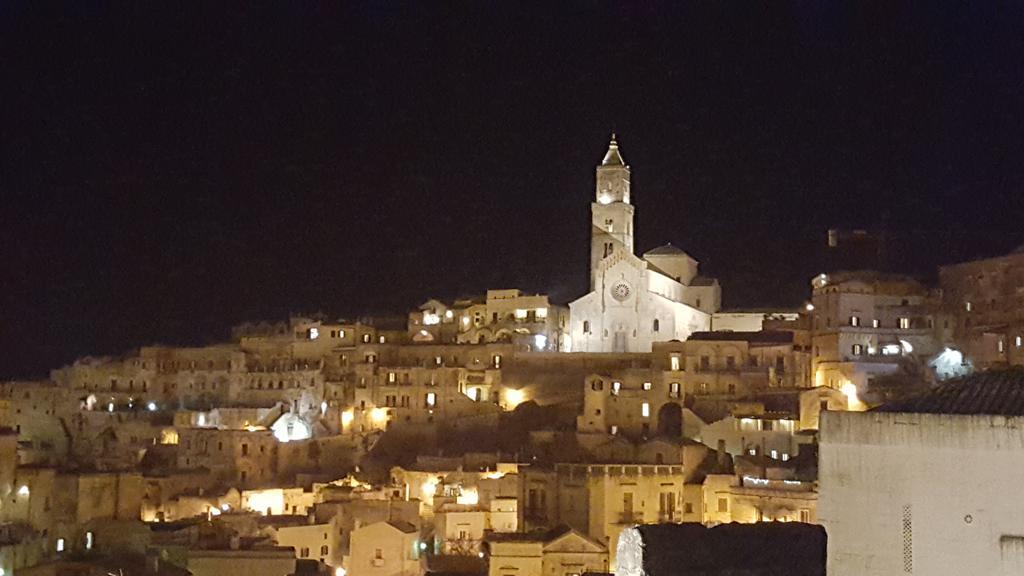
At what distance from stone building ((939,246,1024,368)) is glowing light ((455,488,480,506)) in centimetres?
1953

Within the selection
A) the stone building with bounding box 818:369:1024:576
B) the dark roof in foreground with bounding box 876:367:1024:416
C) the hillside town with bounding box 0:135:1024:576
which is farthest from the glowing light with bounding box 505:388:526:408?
the stone building with bounding box 818:369:1024:576

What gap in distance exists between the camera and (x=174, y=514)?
124 ft

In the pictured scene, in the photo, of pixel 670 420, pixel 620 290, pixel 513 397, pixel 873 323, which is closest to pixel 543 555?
pixel 670 420

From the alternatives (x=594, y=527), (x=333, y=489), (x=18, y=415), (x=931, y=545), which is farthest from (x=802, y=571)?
(x=18, y=415)

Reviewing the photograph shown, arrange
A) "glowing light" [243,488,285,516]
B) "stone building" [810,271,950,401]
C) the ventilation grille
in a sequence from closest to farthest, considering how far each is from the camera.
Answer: the ventilation grille, "glowing light" [243,488,285,516], "stone building" [810,271,950,401]

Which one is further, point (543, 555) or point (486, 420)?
point (486, 420)

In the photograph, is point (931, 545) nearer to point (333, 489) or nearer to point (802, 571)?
point (802, 571)

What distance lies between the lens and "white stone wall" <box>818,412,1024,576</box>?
388 inches

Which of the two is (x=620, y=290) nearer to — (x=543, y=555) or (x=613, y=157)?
(x=613, y=157)

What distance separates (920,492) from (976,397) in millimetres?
1187

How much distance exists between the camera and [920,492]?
33.6 ft

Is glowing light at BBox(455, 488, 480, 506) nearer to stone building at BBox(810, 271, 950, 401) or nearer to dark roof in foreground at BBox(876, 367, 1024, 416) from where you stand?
stone building at BBox(810, 271, 950, 401)

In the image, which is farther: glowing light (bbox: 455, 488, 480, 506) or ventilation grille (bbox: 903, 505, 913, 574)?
glowing light (bbox: 455, 488, 480, 506)

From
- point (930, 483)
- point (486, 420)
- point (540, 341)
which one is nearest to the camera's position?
point (930, 483)
